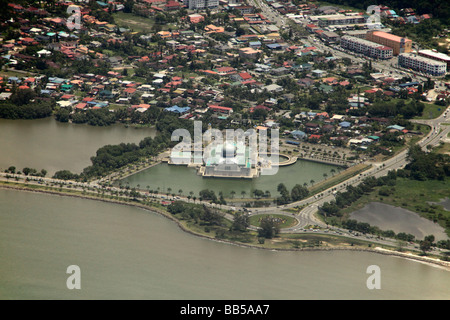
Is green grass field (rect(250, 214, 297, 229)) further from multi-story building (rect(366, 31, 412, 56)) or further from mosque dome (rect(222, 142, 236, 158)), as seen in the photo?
multi-story building (rect(366, 31, 412, 56))

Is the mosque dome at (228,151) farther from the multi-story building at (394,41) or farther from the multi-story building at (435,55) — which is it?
the multi-story building at (394,41)

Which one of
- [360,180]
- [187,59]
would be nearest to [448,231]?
[360,180]

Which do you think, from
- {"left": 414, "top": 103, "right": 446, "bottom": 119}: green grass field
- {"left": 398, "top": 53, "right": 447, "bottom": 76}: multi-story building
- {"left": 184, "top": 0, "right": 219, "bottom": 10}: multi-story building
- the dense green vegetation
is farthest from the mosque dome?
{"left": 184, "top": 0, "right": 219, "bottom": 10}: multi-story building

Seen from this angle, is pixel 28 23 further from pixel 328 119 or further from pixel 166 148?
pixel 328 119

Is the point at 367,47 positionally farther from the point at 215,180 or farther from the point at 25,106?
the point at 25,106

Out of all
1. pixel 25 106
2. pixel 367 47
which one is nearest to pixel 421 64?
pixel 367 47

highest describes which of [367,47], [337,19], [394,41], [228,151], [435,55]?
[337,19]
